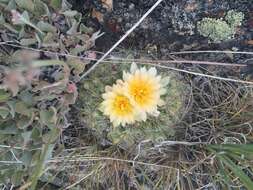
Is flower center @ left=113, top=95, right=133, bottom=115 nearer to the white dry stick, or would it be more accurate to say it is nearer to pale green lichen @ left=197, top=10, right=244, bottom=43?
the white dry stick

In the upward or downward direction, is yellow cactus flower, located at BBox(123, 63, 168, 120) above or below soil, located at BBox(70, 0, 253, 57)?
below

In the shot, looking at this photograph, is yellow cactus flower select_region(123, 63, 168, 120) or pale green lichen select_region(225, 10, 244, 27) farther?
pale green lichen select_region(225, 10, 244, 27)

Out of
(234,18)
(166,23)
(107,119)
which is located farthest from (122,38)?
(234,18)

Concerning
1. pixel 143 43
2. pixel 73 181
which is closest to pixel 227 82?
pixel 143 43

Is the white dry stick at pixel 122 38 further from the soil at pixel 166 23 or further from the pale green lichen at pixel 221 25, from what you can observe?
the pale green lichen at pixel 221 25

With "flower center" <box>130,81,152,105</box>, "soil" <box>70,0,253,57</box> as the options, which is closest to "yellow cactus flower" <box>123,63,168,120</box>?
"flower center" <box>130,81,152,105</box>

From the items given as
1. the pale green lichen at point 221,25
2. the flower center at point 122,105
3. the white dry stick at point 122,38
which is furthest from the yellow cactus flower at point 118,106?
the pale green lichen at point 221,25

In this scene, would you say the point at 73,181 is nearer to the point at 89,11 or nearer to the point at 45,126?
the point at 45,126
